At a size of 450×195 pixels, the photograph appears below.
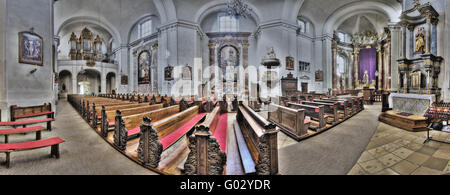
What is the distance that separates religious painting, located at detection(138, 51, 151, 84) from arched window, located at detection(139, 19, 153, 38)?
5.97 feet

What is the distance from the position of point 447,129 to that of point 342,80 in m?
16.9

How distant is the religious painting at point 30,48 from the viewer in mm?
5461

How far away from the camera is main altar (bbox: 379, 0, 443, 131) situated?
617cm

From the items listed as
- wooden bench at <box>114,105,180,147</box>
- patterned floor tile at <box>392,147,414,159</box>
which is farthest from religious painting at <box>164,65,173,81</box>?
patterned floor tile at <box>392,147,414,159</box>

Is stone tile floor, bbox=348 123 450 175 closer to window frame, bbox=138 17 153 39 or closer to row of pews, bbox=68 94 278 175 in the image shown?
row of pews, bbox=68 94 278 175

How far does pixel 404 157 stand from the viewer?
2.63 m

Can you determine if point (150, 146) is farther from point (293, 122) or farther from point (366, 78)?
point (366, 78)

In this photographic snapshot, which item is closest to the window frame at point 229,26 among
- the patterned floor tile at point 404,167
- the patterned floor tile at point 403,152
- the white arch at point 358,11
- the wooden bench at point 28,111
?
the white arch at point 358,11

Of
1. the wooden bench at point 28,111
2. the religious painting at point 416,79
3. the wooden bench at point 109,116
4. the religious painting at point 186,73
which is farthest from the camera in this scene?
the religious painting at point 186,73

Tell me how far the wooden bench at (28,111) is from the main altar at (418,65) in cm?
1041

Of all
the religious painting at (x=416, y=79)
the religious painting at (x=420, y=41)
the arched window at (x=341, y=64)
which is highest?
the arched window at (x=341, y=64)

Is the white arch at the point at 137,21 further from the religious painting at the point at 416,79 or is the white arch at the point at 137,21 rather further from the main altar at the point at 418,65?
the religious painting at the point at 416,79

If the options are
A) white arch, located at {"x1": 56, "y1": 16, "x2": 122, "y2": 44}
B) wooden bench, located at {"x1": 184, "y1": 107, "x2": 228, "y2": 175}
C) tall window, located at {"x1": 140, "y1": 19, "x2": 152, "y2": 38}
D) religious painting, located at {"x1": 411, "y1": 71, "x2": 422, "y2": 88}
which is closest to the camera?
wooden bench, located at {"x1": 184, "y1": 107, "x2": 228, "y2": 175}

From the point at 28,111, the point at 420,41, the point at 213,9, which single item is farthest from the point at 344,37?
Result: the point at 28,111
